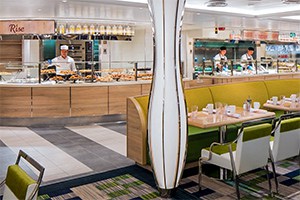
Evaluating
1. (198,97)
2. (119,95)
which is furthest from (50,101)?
(198,97)

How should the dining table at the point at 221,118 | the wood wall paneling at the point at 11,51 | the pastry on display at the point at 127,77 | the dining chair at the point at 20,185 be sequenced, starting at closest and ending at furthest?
1. the dining chair at the point at 20,185
2. the dining table at the point at 221,118
3. the pastry on display at the point at 127,77
4. the wood wall paneling at the point at 11,51

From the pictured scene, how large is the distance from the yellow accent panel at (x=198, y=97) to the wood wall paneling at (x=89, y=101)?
270 centimetres

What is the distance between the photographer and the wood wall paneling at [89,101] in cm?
769

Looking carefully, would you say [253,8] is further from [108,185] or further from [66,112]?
[108,185]

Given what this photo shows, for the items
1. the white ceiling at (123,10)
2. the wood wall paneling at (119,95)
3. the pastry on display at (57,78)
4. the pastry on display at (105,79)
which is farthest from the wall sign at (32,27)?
the wood wall paneling at (119,95)

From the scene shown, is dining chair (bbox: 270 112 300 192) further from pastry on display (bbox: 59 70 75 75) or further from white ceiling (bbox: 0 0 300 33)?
pastry on display (bbox: 59 70 75 75)

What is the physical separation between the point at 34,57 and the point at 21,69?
11.7ft

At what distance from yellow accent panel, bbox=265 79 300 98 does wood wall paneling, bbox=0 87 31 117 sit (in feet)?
16.6

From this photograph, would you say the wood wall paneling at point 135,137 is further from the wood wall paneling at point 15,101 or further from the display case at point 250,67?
the display case at point 250,67

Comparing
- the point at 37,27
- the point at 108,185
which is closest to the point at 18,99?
the point at 37,27

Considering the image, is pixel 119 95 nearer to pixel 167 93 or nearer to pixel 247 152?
pixel 167 93

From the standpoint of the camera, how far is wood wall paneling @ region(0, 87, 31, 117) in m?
7.54

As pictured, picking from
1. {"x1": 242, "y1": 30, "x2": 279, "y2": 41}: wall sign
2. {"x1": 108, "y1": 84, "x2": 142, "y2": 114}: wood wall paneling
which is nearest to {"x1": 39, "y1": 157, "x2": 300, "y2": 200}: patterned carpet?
{"x1": 108, "y1": 84, "x2": 142, "y2": 114}: wood wall paneling

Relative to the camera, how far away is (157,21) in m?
3.55
